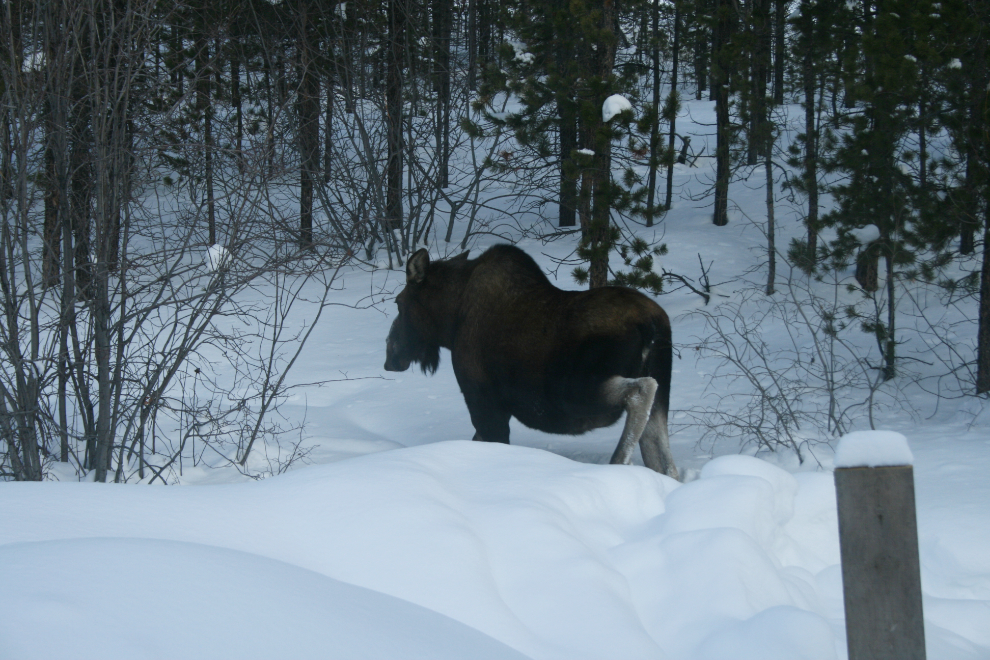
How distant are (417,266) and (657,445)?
239cm

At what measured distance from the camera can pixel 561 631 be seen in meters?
2.21

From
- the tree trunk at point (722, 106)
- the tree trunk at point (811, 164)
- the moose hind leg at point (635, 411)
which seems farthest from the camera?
the tree trunk at point (722, 106)

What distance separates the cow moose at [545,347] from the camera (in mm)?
4840

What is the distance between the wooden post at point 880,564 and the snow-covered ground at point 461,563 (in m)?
0.22

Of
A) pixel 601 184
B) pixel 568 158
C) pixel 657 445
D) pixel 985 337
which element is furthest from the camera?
Result: pixel 568 158

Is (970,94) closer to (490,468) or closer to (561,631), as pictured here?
(490,468)

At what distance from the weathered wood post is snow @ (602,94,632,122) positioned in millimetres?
8224

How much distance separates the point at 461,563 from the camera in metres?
2.37

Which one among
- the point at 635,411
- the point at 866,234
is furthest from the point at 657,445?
the point at 866,234

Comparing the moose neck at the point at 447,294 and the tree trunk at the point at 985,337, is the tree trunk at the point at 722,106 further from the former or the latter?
the moose neck at the point at 447,294

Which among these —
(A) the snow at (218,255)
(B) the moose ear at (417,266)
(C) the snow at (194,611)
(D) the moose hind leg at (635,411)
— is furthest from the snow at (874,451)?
(B) the moose ear at (417,266)

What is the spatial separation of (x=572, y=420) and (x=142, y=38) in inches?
164

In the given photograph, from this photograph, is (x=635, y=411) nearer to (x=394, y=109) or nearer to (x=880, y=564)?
(x=880, y=564)

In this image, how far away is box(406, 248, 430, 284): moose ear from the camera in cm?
601
